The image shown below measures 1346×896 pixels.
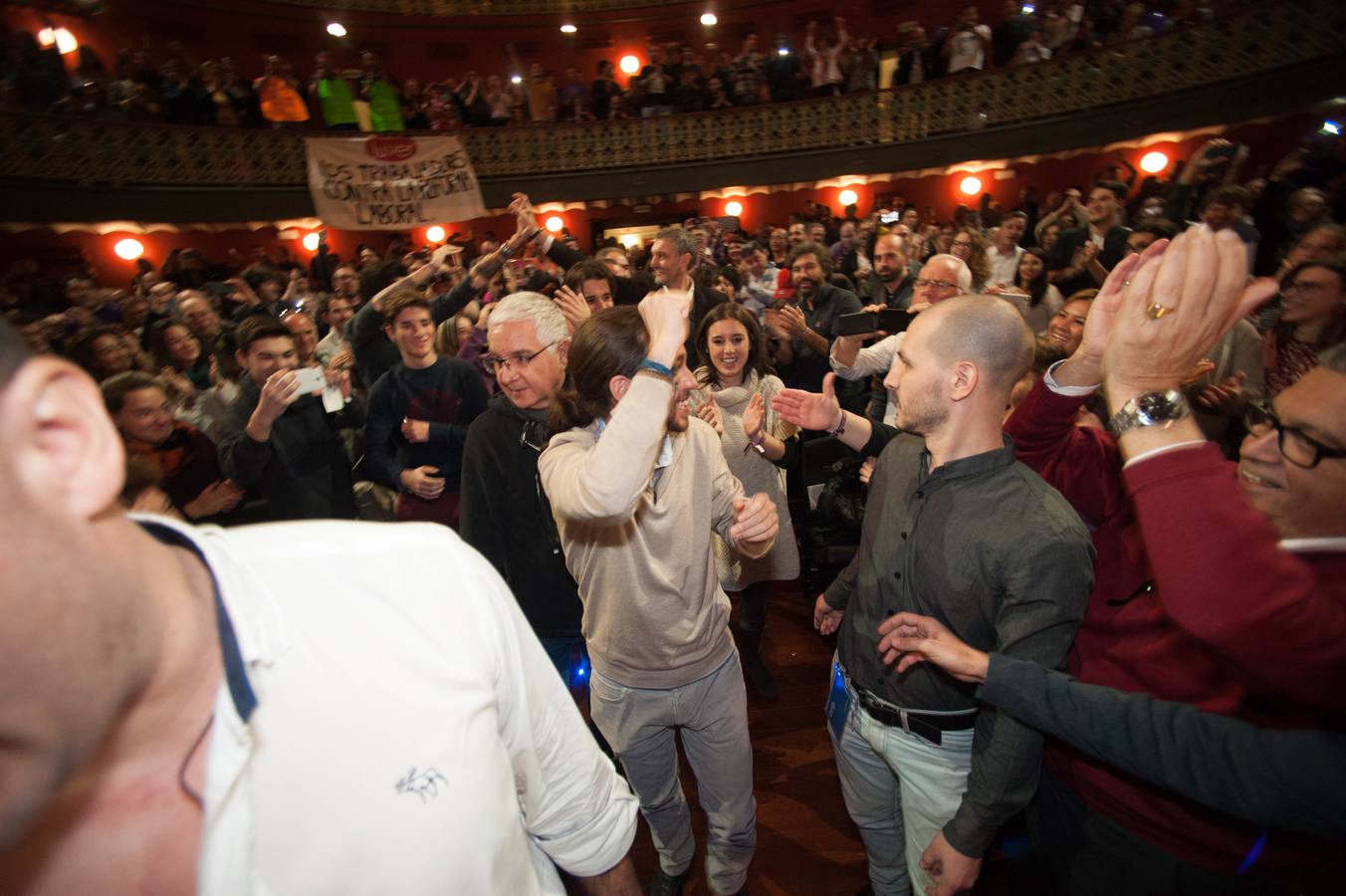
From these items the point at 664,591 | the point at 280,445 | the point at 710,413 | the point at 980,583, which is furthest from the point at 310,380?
the point at 980,583

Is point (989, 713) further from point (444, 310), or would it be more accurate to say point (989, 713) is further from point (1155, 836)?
point (444, 310)

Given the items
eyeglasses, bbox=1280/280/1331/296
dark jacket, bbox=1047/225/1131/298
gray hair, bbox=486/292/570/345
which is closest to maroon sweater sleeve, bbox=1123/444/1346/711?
gray hair, bbox=486/292/570/345

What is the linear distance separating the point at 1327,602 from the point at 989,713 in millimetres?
775

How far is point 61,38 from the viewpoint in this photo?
1187 cm

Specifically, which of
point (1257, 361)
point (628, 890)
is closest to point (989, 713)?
point (628, 890)

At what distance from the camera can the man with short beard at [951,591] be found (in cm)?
145

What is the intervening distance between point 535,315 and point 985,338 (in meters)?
1.51

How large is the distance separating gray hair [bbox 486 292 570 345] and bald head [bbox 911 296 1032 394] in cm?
131

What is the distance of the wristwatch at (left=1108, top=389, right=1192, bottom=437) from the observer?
103cm

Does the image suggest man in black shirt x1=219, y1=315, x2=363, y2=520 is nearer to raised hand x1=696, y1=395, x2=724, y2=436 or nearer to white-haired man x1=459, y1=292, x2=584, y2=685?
white-haired man x1=459, y1=292, x2=584, y2=685

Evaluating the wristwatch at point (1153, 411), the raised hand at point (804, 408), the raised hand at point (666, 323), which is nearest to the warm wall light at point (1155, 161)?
the raised hand at point (804, 408)

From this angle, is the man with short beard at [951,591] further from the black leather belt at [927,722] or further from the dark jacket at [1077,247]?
the dark jacket at [1077,247]

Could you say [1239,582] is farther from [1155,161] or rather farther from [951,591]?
[1155,161]

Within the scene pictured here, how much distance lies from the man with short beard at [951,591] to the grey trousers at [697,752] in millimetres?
369
